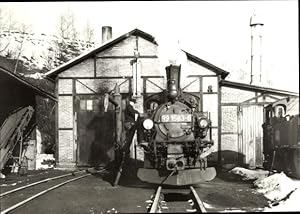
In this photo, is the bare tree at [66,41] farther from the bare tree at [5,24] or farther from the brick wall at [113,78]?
the brick wall at [113,78]

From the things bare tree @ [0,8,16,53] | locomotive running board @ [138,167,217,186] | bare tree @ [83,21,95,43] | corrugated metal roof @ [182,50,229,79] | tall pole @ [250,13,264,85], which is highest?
bare tree @ [83,21,95,43]

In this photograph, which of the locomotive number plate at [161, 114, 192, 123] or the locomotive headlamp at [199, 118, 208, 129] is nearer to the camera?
the locomotive headlamp at [199, 118, 208, 129]

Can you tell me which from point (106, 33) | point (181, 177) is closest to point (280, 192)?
point (181, 177)

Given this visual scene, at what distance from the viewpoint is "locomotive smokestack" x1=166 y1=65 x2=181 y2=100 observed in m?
8.79

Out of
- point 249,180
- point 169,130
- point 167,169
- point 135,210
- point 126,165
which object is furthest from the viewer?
point 126,165

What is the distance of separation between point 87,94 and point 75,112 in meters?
0.86

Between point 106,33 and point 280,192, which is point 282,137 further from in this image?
point 106,33

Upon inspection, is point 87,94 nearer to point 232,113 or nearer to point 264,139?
point 232,113

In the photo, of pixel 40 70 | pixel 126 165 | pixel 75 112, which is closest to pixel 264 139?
pixel 126 165

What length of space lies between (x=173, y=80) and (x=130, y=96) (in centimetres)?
547

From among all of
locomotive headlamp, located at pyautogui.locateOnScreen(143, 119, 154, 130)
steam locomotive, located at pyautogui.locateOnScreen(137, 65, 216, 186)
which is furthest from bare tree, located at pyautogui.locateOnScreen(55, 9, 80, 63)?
locomotive headlamp, located at pyautogui.locateOnScreen(143, 119, 154, 130)

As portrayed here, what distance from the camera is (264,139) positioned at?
13.6 meters

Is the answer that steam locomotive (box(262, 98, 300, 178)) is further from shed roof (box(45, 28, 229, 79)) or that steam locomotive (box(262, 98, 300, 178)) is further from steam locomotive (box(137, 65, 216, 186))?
steam locomotive (box(137, 65, 216, 186))

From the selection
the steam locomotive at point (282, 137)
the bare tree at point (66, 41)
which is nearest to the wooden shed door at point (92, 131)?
the steam locomotive at point (282, 137)
